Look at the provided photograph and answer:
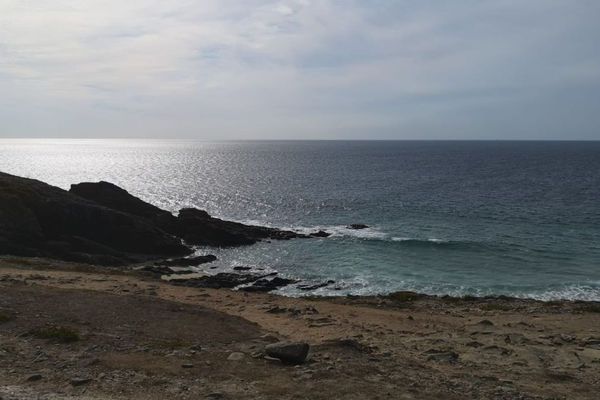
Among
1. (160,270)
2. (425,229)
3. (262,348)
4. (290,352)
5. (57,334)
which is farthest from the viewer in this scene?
(425,229)

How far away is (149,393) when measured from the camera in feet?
39.6

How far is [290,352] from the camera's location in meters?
14.6

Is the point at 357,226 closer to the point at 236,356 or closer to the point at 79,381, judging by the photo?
the point at 236,356

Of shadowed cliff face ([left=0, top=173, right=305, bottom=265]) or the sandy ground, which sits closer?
the sandy ground

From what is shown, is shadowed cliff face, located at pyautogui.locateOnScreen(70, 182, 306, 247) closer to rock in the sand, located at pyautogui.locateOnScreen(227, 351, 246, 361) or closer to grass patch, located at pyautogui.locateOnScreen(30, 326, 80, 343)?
grass patch, located at pyautogui.locateOnScreen(30, 326, 80, 343)

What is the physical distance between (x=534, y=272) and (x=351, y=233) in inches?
867

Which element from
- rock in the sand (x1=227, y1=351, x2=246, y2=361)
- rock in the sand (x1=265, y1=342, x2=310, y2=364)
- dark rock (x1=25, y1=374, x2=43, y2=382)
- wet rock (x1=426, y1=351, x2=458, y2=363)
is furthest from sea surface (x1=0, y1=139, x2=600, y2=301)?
dark rock (x1=25, y1=374, x2=43, y2=382)

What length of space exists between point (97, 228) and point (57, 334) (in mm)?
35857

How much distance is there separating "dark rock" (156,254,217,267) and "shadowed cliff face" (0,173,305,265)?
239 centimetres

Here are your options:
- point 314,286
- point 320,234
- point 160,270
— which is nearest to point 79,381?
point 314,286

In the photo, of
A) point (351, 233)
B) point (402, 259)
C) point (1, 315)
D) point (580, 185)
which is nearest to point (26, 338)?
point (1, 315)

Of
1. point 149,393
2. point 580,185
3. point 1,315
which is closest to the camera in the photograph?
point 149,393

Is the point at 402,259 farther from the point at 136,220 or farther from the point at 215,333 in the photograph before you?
the point at 215,333

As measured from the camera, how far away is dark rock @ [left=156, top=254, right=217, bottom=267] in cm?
4581
